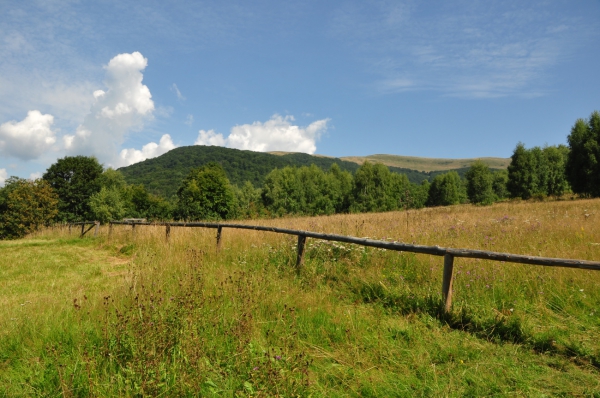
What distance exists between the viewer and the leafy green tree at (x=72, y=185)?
4681cm

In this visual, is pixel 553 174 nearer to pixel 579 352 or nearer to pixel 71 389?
pixel 579 352

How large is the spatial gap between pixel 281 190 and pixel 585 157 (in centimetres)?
4348

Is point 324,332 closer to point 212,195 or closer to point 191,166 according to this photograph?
point 212,195

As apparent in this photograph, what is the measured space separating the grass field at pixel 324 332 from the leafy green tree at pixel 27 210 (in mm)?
42667

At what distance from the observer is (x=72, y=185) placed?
47.8 metres

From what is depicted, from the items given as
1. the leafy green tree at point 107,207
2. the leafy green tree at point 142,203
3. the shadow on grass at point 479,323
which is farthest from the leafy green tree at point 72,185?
the shadow on grass at point 479,323

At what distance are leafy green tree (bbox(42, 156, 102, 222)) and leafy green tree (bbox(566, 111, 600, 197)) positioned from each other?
62.9 meters

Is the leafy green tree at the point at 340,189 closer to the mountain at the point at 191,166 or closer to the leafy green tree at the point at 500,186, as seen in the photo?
the leafy green tree at the point at 500,186

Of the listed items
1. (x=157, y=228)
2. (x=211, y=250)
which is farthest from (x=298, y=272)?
(x=157, y=228)

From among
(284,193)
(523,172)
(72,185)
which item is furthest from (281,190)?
(523,172)

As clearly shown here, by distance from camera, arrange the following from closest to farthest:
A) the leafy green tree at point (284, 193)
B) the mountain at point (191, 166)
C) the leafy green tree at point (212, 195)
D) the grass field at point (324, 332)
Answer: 1. the grass field at point (324, 332)
2. the leafy green tree at point (212, 195)
3. the leafy green tree at point (284, 193)
4. the mountain at point (191, 166)

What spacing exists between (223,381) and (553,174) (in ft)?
227

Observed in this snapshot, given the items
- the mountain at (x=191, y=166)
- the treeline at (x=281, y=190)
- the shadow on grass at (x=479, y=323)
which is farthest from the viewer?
the mountain at (x=191, y=166)

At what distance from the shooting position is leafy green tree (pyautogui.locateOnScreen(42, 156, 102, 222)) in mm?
46812
